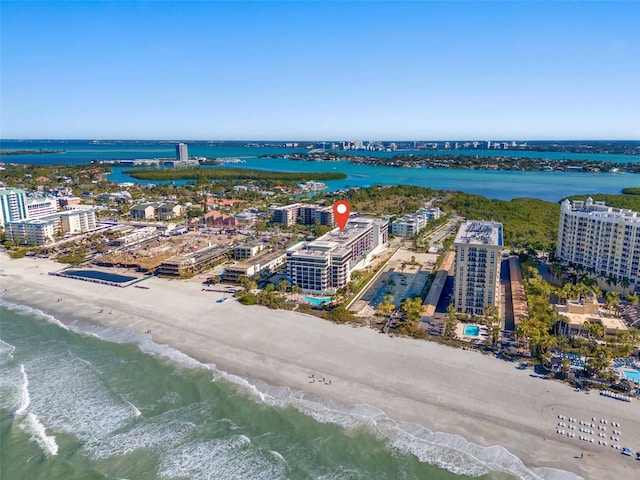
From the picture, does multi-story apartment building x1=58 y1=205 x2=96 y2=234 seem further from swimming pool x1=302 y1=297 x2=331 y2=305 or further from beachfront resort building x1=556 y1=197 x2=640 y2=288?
beachfront resort building x1=556 y1=197 x2=640 y2=288

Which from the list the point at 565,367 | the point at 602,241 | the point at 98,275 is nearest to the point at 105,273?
the point at 98,275

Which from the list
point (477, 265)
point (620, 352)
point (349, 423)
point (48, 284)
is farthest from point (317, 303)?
point (48, 284)

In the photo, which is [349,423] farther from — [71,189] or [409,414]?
[71,189]

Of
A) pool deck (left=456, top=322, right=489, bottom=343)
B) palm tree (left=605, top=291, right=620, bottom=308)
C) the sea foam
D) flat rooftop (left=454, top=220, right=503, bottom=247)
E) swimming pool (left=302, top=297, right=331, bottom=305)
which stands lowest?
the sea foam

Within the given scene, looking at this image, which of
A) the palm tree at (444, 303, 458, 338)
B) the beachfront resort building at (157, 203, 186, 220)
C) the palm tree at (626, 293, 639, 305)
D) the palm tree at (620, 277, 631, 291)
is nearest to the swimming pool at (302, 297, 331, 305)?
the palm tree at (444, 303, 458, 338)

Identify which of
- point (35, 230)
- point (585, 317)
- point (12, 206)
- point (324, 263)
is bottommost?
point (585, 317)

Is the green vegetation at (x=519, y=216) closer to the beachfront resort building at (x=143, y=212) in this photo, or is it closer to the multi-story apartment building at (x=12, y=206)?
the beachfront resort building at (x=143, y=212)

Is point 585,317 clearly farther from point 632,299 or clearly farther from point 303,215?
point 303,215
